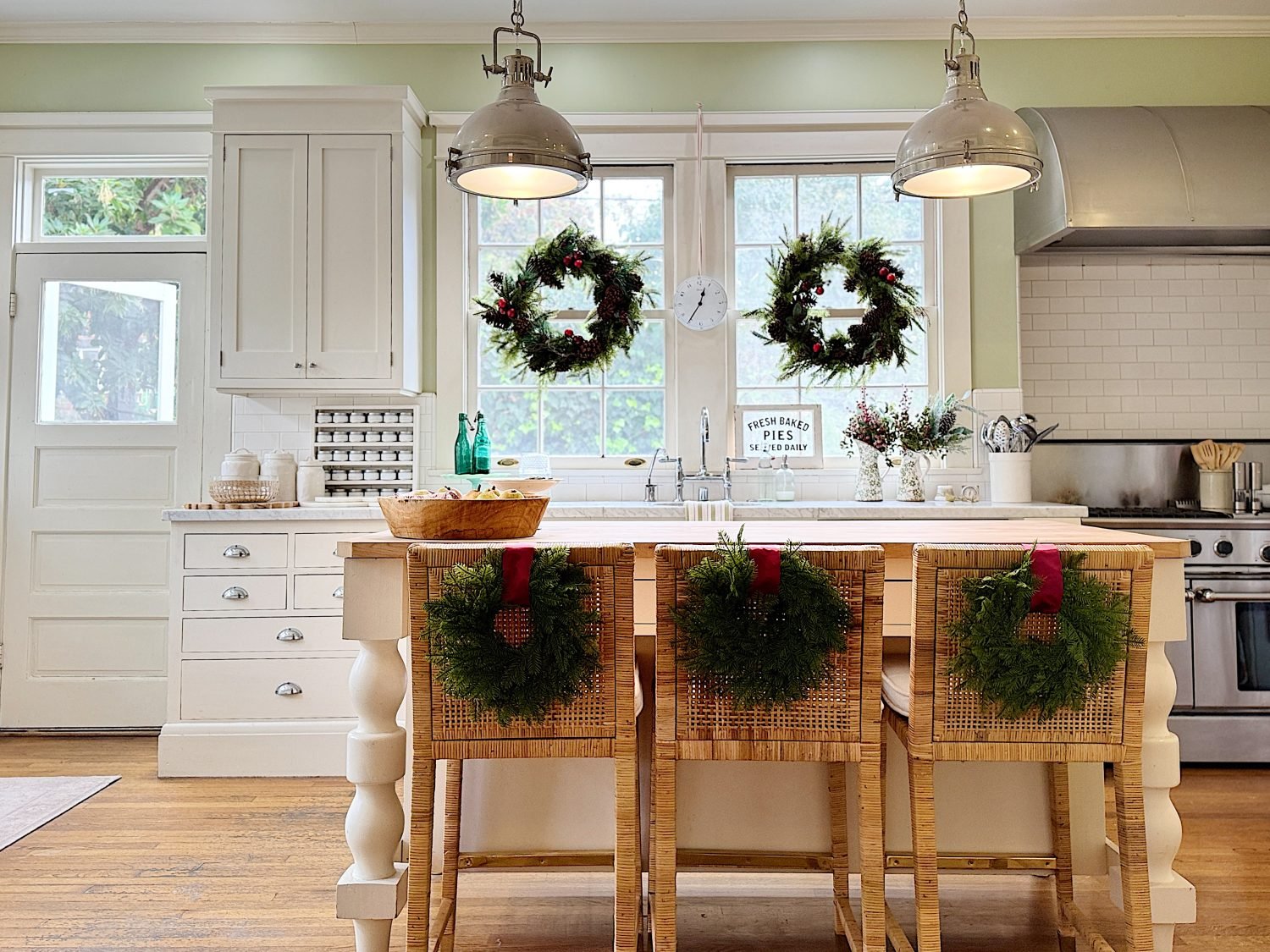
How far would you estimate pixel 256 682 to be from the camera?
3.49 meters

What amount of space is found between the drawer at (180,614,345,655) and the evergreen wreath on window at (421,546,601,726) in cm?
190

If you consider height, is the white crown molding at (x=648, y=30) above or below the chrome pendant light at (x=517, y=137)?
above

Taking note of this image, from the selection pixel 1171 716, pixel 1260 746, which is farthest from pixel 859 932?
pixel 1260 746

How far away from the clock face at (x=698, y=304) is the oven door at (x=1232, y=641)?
7.35 ft

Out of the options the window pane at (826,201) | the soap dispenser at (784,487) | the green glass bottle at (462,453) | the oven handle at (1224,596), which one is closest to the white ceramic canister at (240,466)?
the green glass bottle at (462,453)

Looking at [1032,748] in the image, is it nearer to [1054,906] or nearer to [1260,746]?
[1054,906]

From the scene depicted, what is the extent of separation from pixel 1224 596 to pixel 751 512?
1.86 meters

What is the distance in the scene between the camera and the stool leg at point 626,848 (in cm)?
179

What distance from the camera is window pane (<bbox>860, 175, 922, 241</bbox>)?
4.18 meters

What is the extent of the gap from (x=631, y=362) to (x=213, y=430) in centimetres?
194

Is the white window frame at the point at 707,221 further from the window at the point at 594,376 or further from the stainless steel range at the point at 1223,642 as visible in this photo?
the stainless steel range at the point at 1223,642

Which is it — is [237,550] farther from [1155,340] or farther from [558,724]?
[1155,340]

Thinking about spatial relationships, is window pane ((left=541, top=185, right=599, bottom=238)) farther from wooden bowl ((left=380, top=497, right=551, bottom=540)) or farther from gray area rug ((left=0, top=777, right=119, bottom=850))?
gray area rug ((left=0, top=777, right=119, bottom=850))

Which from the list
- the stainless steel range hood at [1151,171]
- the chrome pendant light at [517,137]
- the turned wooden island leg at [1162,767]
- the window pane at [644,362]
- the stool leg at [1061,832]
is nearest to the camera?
the turned wooden island leg at [1162,767]
